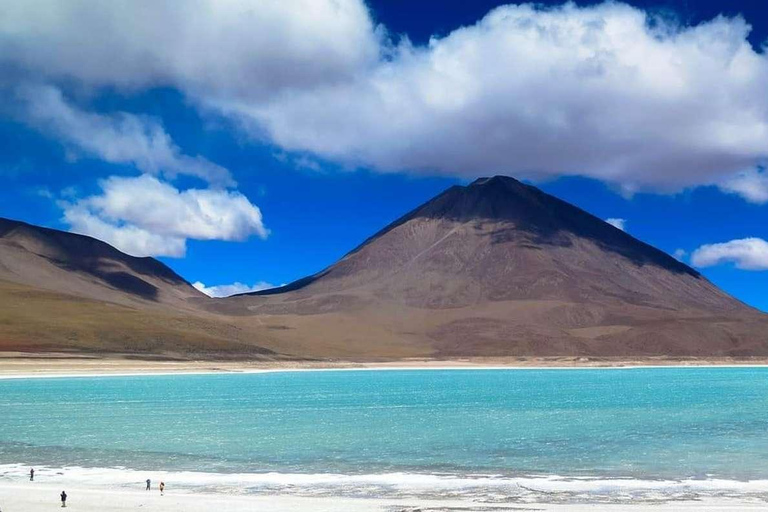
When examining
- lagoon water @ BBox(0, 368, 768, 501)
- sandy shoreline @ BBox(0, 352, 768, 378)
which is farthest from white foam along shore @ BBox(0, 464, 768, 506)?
sandy shoreline @ BBox(0, 352, 768, 378)

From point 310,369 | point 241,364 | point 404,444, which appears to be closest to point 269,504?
point 404,444

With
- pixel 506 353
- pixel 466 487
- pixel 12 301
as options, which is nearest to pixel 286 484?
pixel 466 487

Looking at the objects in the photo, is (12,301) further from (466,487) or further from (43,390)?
(466,487)

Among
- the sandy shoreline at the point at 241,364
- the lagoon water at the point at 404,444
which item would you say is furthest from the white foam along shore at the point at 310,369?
the lagoon water at the point at 404,444

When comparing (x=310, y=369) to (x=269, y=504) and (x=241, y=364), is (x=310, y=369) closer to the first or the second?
(x=241, y=364)

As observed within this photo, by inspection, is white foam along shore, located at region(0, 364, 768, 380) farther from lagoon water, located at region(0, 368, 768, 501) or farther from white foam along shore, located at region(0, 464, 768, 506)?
white foam along shore, located at region(0, 464, 768, 506)

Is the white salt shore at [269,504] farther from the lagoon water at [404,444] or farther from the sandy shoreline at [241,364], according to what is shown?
the sandy shoreline at [241,364]
